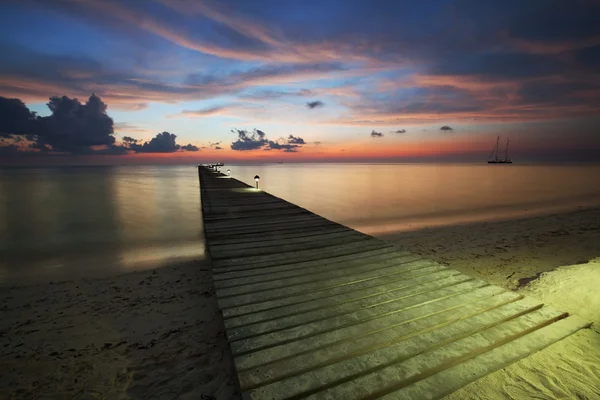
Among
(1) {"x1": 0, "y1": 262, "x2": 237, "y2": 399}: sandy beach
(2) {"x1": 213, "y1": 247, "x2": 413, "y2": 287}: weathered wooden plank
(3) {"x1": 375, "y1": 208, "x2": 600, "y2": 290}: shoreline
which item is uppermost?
(2) {"x1": 213, "y1": 247, "x2": 413, "y2": 287}: weathered wooden plank

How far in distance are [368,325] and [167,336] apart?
358cm

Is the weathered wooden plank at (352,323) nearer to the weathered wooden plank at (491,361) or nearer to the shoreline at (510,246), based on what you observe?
the weathered wooden plank at (491,361)

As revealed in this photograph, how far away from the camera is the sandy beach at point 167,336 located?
3002 mm

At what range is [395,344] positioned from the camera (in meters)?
3.07

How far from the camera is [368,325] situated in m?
3.37

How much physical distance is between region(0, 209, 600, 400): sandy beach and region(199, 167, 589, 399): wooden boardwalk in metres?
0.25

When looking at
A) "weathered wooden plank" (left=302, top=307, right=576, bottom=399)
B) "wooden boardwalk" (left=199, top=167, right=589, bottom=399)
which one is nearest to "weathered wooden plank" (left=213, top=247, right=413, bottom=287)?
"wooden boardwalk" (left=199, top=167, right=589, bottom=399)

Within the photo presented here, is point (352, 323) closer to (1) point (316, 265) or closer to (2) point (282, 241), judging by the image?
(1) point (316, 265)

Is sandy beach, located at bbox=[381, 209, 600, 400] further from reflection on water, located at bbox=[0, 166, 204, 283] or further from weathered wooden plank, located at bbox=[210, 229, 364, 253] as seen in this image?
reflection on water, located at bbox=[0, 166, 204, 283]

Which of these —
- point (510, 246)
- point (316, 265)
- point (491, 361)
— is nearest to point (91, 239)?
point (316, 265)

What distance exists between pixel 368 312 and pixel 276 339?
1.27 meters

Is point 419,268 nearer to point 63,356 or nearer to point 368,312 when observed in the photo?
point 368,312

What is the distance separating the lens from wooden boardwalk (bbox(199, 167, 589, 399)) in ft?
8.62

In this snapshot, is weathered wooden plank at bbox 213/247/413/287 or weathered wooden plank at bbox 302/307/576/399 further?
weathered wooden plank at bbox 213/247/413/287
